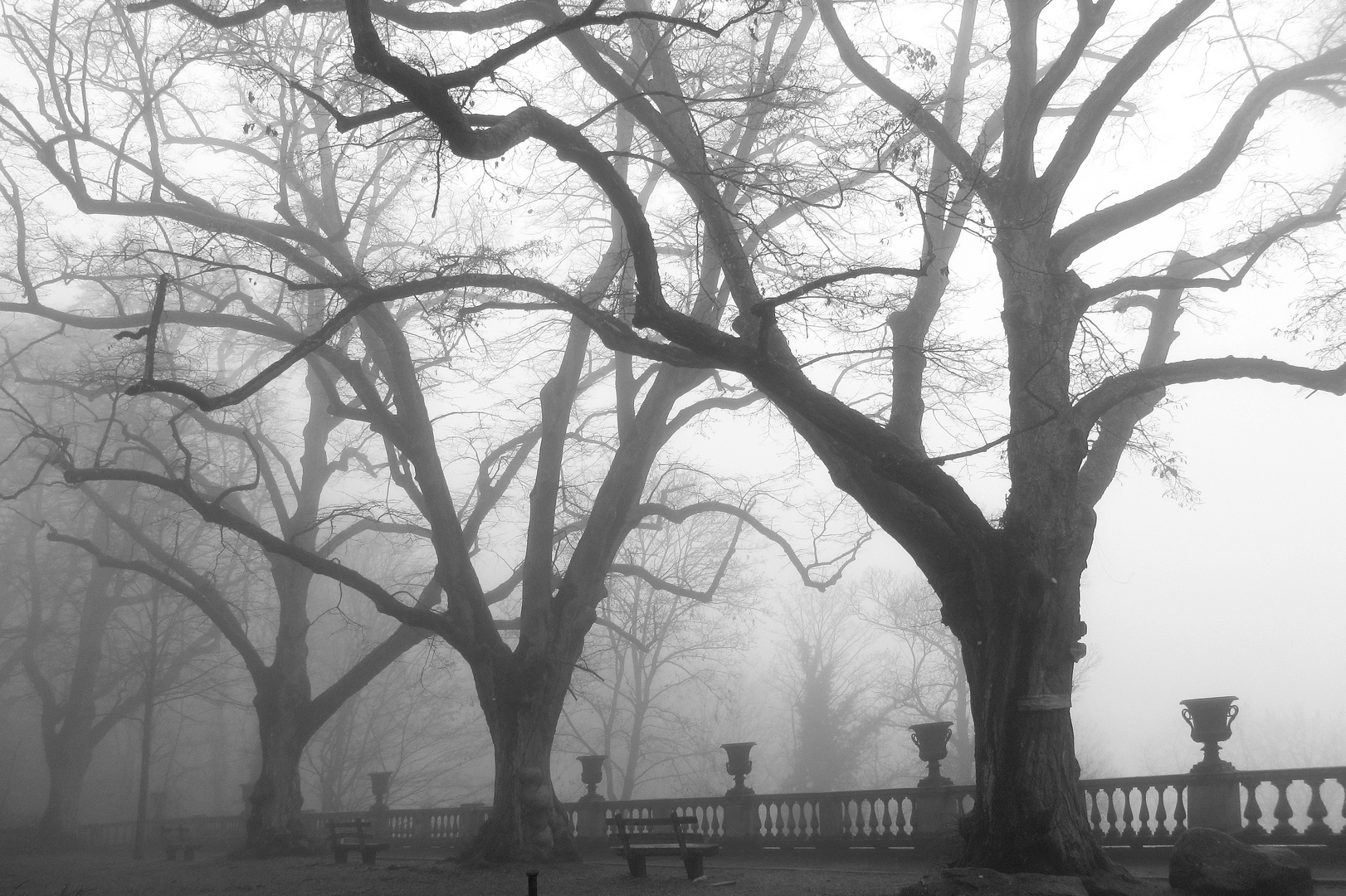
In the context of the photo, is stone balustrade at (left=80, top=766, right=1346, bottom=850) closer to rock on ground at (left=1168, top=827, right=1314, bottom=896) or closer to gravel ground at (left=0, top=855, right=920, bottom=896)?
gravel ground at (left=0, top=855, right=920, bottom=896)

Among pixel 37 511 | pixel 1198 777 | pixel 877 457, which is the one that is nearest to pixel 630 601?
pixel 37 511

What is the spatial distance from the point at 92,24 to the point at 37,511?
20.5m

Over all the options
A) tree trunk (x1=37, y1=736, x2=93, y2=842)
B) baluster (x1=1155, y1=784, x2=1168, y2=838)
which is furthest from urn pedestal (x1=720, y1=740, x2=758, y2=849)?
tree trunk (x1=37, y1=736, x2=93, y2=842)

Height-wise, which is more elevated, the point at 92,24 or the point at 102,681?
the point at 92,24

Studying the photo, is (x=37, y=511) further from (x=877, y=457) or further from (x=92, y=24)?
(x=877, y=457)

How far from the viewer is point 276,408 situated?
88.9ft

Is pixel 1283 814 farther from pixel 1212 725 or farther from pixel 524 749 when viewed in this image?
pixel 524 749

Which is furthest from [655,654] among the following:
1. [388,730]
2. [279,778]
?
[279,778]

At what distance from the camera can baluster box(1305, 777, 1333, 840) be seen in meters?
10.2

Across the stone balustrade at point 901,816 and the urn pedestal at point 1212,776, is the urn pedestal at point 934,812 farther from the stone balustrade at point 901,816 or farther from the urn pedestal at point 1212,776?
the urn pedestal at point 1212,776

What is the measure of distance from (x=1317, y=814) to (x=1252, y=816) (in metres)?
0.65

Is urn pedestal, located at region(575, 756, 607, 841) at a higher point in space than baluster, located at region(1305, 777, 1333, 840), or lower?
lower

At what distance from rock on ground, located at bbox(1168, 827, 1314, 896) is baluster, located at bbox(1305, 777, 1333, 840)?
2.86 metres

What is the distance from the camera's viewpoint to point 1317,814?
10.3 metres
